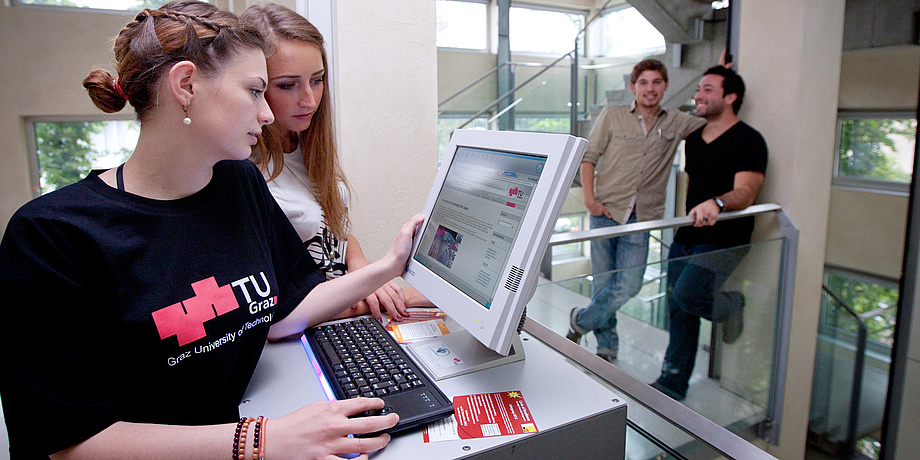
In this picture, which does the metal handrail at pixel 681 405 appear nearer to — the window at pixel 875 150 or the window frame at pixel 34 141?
the window frame at pixel 34 141

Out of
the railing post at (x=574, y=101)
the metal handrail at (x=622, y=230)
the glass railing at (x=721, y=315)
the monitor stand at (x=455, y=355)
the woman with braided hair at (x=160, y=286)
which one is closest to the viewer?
the woman with braided hair at (x=160, y=286)

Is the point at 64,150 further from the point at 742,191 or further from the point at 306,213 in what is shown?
the point at 742,191

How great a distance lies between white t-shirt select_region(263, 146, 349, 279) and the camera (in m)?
1.28

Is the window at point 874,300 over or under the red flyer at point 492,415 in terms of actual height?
under

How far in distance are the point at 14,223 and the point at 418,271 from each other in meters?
0.59

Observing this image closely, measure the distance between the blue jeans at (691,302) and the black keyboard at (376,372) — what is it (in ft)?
6.11

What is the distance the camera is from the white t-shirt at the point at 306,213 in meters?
1.28

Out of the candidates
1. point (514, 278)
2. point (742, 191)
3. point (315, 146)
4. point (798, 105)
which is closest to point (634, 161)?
point (742, 191)

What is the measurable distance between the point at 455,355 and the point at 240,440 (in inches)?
14.5

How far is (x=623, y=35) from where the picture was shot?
5.46 meters

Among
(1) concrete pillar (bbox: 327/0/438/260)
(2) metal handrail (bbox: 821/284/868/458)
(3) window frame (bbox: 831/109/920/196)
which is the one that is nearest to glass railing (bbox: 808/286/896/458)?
(2) metal handrail (bbox: 821/284/868/458)

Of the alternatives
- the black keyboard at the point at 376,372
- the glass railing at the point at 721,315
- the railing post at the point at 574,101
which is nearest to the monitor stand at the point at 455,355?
the black keyboard at the point at 376,372

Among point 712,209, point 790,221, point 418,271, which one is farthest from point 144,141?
point 790,221

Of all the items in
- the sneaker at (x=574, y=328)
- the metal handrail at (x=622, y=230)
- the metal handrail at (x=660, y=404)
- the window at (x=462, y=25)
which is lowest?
the sneaker at (x=574, y=328)
